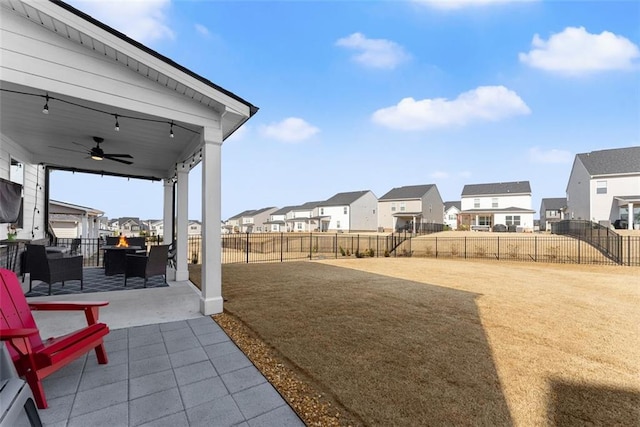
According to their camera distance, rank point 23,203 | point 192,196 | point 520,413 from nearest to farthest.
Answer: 1. point 520,413
2. point 23,203
3. point 192,196

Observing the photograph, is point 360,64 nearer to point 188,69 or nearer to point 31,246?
point 188,69

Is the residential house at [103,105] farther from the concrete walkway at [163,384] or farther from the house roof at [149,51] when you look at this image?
the concrete walkway at [163,384]

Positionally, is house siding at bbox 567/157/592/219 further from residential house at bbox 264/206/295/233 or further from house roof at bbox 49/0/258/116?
residential house at bbox 264/206/295/233

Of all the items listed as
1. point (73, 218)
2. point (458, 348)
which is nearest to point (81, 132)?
point (458, 348)

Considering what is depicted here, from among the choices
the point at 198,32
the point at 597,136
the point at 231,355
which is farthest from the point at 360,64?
the point at 597,136

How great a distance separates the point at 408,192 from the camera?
38188 millimetres

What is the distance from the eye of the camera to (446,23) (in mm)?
9758

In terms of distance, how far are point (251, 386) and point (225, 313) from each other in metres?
2.38

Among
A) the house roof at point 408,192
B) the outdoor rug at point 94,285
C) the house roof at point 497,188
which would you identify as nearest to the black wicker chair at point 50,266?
the outdoor rug at point 94,285

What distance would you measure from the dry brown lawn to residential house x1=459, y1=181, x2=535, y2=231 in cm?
3011

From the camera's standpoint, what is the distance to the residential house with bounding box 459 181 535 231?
32781 millimetres

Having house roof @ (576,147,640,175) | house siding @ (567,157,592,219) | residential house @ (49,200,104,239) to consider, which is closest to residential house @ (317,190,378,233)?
house siding @ (567,157,592,219)

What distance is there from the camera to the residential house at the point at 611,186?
2219cm

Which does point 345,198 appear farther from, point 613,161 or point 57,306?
point 57,306
